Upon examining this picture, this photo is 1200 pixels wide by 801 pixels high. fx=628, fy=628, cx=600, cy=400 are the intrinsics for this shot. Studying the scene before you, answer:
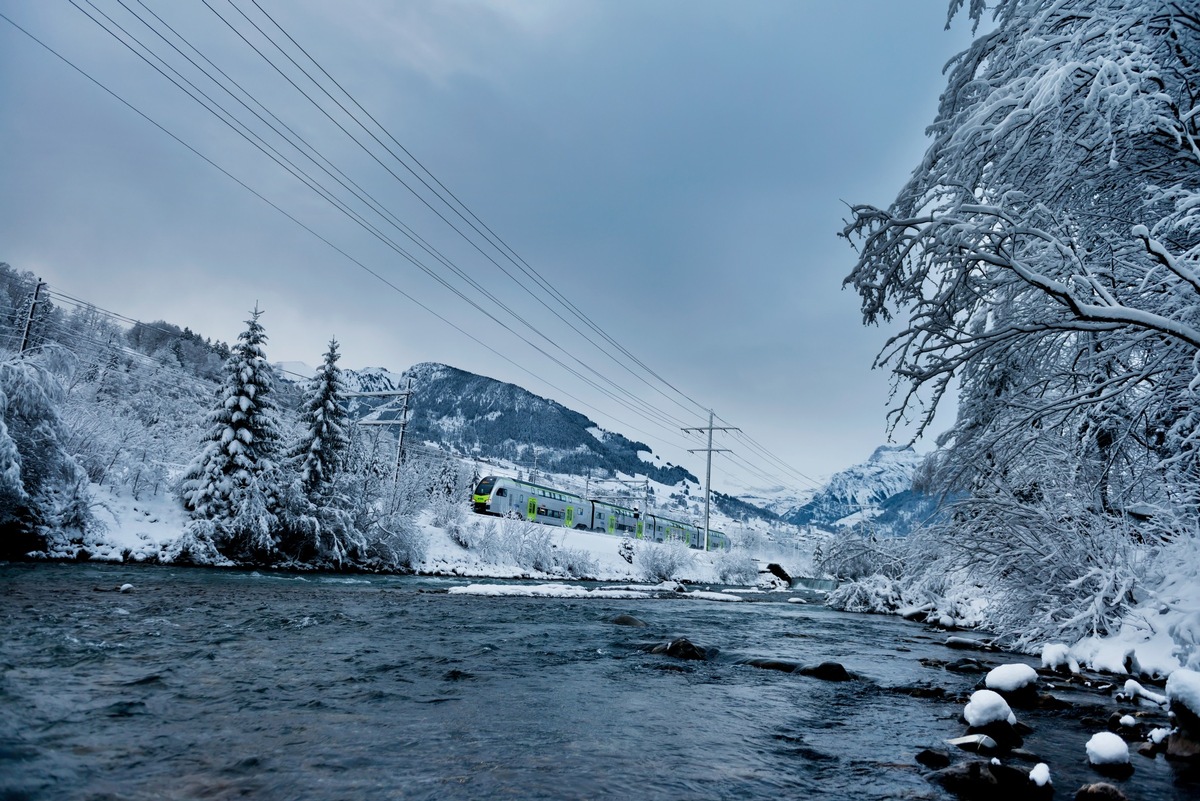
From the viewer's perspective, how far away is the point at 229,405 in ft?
77.8

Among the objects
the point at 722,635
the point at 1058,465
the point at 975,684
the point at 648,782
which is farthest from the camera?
the point at 722,635

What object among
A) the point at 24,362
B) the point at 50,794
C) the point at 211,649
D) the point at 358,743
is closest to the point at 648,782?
the point at 358,743

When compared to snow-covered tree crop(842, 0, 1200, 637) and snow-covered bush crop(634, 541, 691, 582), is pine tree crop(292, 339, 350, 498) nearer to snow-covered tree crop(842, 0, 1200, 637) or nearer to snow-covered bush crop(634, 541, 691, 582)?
snow-covered bush crop(634, 541, 691, 582)

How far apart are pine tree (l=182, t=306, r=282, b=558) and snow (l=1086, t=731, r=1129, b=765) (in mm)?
24280

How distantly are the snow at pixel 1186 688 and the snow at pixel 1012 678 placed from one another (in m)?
2.19

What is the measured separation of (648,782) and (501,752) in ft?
3.34

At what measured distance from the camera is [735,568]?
4788cm

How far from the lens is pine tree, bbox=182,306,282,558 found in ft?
74.4

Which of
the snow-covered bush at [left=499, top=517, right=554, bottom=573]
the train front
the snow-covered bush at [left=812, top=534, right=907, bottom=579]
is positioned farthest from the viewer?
the train front

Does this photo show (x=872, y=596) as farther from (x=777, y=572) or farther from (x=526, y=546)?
(x=777, y=572)

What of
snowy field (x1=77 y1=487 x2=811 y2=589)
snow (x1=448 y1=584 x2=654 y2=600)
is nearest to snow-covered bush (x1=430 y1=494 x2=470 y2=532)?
snowy field (x1=77 y1=487 x2=811 y2=589)

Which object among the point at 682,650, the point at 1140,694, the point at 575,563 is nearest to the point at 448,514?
the point at 575,563

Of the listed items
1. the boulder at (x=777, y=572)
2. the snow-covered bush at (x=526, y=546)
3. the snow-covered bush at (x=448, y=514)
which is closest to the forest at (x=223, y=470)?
the snow-covered bush at (x=448, y=514)

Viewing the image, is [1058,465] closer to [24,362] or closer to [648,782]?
[648,782]
